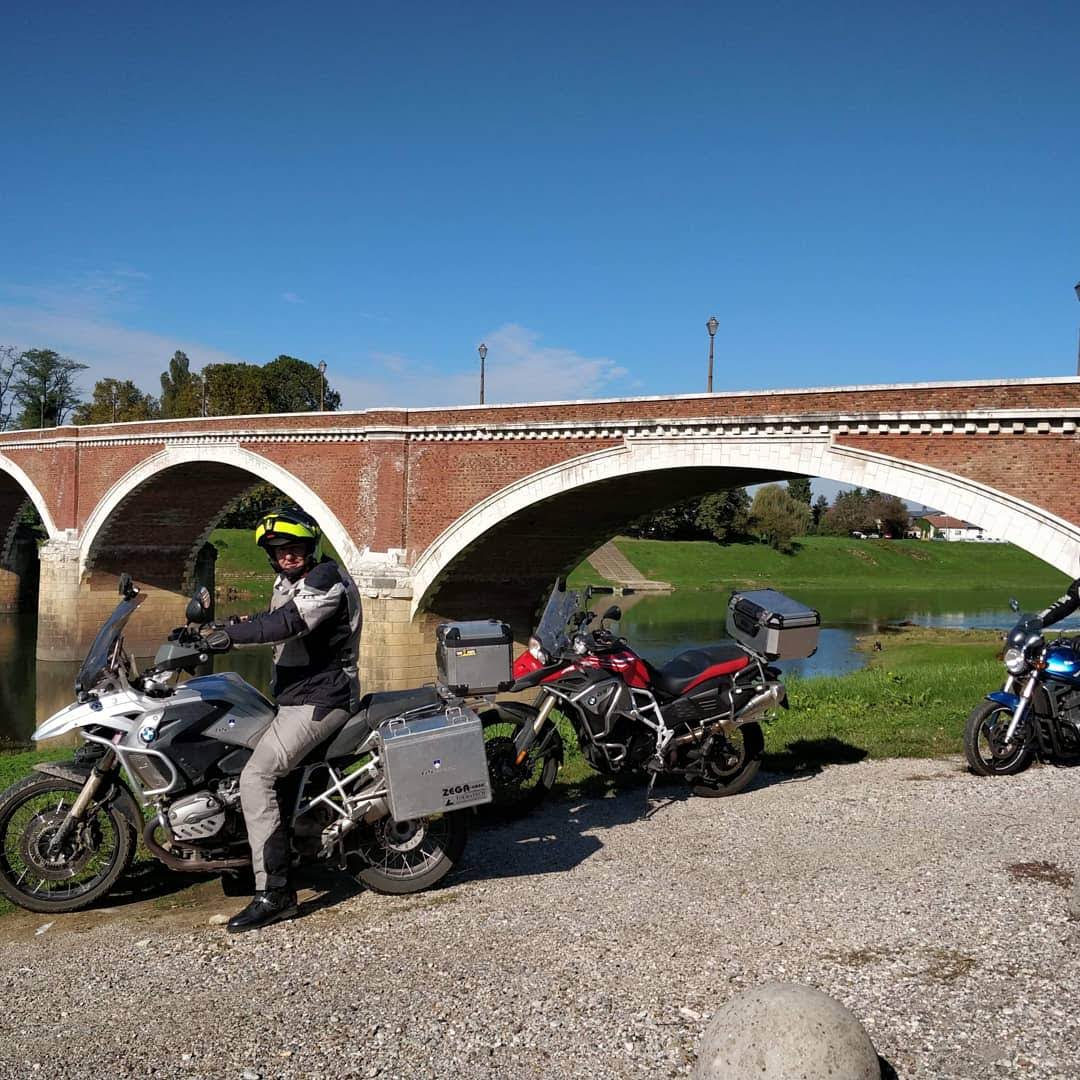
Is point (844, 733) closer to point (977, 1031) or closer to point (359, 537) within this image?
point (977, 1031)

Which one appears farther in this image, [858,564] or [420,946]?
[858,564]

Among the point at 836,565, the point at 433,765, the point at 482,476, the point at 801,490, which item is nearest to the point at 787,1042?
the point at 433,765

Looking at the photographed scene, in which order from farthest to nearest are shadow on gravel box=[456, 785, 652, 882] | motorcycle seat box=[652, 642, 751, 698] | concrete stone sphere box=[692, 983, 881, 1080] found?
motorcycle seat box=[652, 642, 751, 698] → shadow on gravel box=[456, 785, 652, 882] → concrete stone sphere box=[692, 983, 881, 1080]

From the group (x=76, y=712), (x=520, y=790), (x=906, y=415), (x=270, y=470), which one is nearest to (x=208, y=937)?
(x=76, y=712)

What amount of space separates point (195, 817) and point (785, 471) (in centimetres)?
1126

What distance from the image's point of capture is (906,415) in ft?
40.4

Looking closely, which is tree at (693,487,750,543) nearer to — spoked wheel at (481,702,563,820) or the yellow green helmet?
spoked wheel at (481,702,563,820)

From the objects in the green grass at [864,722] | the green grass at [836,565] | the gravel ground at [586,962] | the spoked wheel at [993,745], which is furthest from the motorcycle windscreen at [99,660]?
the green grass at [836,565]

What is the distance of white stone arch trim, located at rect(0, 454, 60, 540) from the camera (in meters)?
29.2

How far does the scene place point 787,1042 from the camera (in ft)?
8.55

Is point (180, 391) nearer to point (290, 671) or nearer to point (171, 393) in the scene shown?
Answer: point (171, 393)

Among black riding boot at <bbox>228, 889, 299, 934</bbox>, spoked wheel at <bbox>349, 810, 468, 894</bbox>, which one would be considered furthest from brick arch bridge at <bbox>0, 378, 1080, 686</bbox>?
black riding boot at <bbox>228, 889, 299, 934</bbox>

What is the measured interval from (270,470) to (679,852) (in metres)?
18.5

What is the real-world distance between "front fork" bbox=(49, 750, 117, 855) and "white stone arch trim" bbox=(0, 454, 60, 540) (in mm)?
27205
